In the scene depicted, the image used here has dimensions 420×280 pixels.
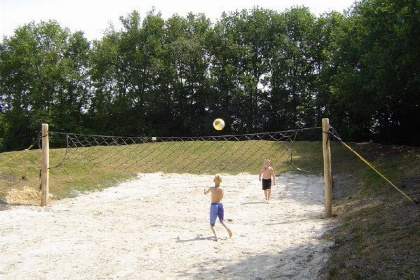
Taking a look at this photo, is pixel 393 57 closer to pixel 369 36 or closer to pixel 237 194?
pixel 369 36

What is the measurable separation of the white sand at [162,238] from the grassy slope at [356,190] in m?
0.62

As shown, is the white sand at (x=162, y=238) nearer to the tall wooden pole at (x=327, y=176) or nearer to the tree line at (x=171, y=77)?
the tall wooden pole at (x=327, y=176)

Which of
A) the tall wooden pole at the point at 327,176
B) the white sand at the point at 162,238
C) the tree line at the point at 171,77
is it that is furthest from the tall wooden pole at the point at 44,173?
the tree line at the point at 171,77

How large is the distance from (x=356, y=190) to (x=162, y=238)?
7.92 m

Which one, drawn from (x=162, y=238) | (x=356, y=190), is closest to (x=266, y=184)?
(x=356, y=190)

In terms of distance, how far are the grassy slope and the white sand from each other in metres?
0.62

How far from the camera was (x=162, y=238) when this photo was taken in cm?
963

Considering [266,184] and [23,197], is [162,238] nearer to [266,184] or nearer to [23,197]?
[266,184]

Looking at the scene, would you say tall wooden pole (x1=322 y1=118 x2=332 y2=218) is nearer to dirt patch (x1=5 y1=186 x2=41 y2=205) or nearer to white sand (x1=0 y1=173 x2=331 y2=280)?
white sand (x1=0 y1=173 x2=331 y2=280)

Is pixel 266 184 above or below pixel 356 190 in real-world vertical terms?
above

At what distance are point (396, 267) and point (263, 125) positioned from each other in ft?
105

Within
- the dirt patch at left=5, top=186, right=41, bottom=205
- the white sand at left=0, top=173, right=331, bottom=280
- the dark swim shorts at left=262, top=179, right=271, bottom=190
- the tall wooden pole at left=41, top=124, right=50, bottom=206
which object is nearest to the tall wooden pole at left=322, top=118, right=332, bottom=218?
the white sand at left=0, top=173, right=331, bottom=280

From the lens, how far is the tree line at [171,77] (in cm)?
3731

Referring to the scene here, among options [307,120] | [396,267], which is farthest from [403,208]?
[307,120]
